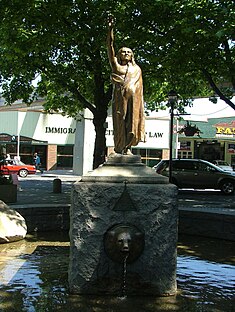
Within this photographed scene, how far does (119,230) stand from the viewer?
19.0 ft

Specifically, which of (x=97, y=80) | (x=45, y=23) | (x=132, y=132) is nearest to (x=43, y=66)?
(x=97, y=80)

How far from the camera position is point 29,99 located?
73.0 feet

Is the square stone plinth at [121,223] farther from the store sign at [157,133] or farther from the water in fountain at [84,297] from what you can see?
the store sign at [157,133]

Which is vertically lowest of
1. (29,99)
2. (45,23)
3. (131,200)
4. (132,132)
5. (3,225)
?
(3,225)

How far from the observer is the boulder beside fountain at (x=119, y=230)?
5824 mm

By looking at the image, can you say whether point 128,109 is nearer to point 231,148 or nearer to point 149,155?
point 149,155

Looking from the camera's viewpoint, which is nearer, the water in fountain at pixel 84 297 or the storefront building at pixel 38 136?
the water in fountain at pixel 84 297

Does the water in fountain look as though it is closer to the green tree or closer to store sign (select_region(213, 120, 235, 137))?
the green tree

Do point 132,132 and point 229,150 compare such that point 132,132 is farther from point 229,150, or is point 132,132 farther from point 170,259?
point 229,150

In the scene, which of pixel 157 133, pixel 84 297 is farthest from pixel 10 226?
pixel 157 133

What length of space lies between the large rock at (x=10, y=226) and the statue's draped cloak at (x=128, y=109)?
10.9 feet

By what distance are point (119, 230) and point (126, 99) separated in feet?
5.78

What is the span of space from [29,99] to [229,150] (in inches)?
1103

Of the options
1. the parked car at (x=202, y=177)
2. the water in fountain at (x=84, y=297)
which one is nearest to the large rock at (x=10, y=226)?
the water in fountain at (x=84, y=297)
